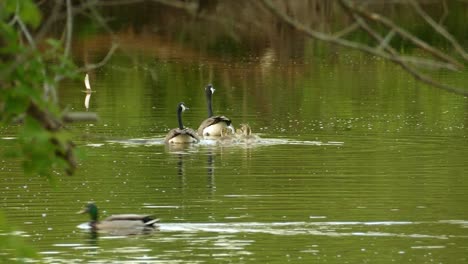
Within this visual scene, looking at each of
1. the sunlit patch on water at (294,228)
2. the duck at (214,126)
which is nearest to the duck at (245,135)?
the duck at (214,126)

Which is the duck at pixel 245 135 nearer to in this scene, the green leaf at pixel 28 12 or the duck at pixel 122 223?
the duck at pixel 122 223

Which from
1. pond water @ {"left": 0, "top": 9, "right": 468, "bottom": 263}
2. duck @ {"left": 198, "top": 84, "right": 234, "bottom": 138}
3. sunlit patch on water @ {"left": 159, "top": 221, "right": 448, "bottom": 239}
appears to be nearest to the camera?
pond water @ {"left": 0, "top": 9, "right": 468, "bottom": 263}

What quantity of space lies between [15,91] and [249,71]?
33.4 m

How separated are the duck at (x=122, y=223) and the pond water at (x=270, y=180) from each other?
12cm

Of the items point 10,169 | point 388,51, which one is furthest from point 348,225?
point 388,51

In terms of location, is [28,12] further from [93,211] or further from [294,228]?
[93,211]

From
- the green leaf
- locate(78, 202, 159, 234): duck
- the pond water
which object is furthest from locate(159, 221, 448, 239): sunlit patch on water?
the green leaf

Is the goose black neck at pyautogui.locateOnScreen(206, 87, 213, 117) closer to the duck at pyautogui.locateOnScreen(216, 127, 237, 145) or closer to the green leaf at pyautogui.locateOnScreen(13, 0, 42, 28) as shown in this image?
the duck at pyautogui.locateOnScreen(216, 127, 237, 145)

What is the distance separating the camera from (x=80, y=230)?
617 inches

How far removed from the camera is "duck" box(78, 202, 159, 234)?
49.4 ft

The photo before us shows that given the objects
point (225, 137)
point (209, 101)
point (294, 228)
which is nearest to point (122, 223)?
point (294, 228)

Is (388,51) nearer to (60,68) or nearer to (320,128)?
(60,68)

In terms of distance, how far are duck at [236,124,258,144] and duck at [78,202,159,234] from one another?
25.5ft

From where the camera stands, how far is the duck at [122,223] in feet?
49.4
